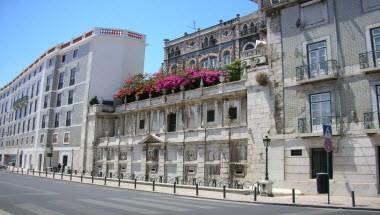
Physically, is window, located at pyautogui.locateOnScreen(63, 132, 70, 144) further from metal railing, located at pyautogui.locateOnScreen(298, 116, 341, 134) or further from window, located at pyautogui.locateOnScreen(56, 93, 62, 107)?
metal railing, located at pyautogui.locateOnScreen(298, 116, 341, 134)

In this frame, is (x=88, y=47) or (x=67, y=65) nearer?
(x=88, y=47)

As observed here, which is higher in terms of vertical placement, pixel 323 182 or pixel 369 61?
pixel 369 61

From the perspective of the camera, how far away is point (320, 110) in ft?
68.0

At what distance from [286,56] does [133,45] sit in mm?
27970

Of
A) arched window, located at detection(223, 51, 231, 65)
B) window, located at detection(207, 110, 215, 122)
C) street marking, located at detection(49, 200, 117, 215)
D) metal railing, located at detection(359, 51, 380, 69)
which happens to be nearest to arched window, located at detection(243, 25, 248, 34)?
arched window, located at detection(223, 51, 231, 65)

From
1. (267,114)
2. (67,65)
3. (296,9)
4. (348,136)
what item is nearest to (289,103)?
(267,114)

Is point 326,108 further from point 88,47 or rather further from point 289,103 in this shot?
point 88,47

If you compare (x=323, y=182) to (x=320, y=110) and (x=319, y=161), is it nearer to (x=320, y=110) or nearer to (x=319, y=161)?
(x=319, y=161)

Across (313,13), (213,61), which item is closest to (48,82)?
(213,61)

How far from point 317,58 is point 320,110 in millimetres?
3136

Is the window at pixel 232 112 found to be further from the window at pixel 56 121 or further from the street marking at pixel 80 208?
the window at pixel 56 121

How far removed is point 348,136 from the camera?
19.2 metres

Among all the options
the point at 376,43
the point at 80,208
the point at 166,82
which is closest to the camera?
the point at 80,208

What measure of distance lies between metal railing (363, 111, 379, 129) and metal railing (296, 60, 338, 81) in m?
Answer: 2.88
